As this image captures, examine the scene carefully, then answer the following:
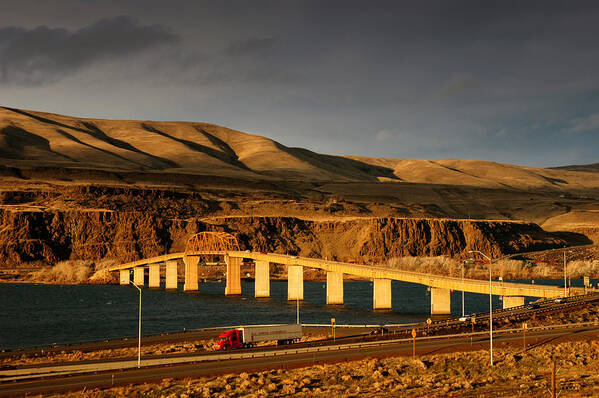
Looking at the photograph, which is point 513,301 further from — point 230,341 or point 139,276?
point 139,276

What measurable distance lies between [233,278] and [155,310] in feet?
123

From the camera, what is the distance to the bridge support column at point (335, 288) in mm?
132250

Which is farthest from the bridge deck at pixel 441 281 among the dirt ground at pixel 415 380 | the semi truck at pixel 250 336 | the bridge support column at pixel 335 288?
the dirt ground at pixel 415 380

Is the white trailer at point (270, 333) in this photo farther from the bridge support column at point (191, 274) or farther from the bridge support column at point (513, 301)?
the bridge support column at point (191, 274)

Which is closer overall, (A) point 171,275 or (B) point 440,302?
(B) point 440,302

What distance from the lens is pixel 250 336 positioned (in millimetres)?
70500

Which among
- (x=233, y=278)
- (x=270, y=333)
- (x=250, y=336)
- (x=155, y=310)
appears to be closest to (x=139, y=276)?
(x=233, y=278)

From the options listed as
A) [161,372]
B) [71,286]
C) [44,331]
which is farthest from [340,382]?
[71,286]

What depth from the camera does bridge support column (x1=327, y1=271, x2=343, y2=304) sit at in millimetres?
132250

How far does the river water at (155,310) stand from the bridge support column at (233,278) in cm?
341

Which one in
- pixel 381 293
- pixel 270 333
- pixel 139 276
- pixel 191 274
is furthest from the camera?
pixel 139 276

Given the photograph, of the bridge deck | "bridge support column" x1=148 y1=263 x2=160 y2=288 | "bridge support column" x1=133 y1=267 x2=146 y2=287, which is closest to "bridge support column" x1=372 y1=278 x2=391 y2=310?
the bridge deck

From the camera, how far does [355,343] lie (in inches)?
2729

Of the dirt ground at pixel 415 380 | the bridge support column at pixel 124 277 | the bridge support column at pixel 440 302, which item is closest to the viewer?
the dirt ground at pixel 415 380
